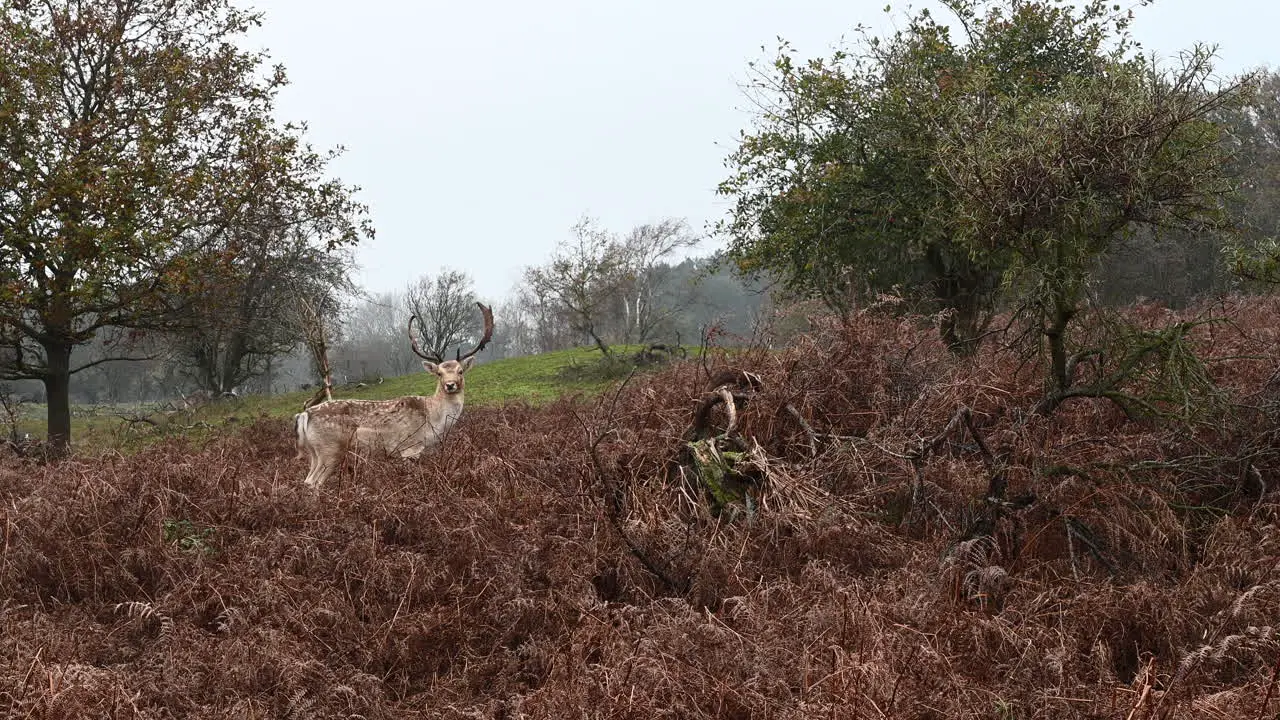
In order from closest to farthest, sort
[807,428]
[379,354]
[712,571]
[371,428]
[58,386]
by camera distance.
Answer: [712,571]
[807,428]
[371,428]
[58,386]
[379,354]

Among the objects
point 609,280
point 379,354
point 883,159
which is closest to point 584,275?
point 609,280

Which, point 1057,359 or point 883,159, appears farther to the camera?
point 883,159

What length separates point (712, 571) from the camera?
18.6 feet

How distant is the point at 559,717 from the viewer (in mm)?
3961

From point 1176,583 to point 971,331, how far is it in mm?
9909

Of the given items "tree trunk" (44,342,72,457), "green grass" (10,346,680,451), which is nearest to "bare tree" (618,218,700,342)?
"green grass" (10,346,680,451)

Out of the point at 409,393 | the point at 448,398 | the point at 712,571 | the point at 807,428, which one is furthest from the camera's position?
the point at 409,393

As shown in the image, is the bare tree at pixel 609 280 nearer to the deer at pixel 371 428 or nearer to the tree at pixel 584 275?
the tree at pixel 584 275

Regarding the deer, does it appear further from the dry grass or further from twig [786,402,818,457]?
twig [786,402,818,457]

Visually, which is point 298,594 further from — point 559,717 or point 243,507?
point 559,717

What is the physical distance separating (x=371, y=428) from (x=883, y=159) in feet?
34.3

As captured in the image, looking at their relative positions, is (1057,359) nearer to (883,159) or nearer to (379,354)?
(883,159)

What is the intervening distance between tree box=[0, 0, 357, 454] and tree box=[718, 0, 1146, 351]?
365 inches

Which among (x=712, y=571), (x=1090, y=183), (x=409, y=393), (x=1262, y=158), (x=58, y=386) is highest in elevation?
(x=1262, y=158)
